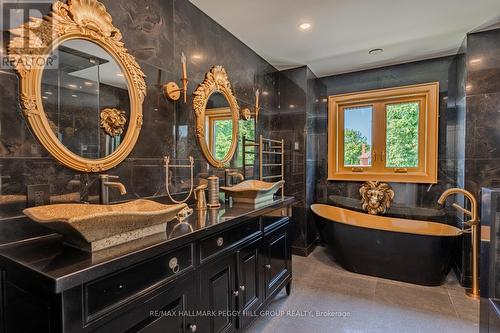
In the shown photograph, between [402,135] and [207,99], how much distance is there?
2786mm

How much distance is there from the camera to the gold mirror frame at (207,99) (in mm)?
2131

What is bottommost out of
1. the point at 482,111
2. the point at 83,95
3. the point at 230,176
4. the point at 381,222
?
the point at 381,222

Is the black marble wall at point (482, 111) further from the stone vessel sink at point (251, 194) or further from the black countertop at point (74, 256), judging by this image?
the black countertop at point (74, 256)

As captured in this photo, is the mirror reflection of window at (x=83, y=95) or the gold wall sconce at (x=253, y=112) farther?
the gold wall sconce at (x=253, y=112)

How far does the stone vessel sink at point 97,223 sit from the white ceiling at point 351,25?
180cm

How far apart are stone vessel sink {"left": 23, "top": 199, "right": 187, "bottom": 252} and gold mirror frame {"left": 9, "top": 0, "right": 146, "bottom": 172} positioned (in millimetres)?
253

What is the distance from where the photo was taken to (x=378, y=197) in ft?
11.4

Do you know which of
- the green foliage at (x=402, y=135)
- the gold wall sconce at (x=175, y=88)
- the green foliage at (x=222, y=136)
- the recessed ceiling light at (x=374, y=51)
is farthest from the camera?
the green foliage at (x=402, y=135)

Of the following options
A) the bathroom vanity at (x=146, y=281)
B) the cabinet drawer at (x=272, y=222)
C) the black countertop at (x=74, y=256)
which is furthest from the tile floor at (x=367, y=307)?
the black countertop at (x=74, y=256)

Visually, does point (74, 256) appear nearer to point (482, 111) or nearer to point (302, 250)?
point (302, 250)

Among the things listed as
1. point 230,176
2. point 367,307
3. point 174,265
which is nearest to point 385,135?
point 367,307

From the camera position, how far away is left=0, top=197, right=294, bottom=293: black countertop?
83 cm

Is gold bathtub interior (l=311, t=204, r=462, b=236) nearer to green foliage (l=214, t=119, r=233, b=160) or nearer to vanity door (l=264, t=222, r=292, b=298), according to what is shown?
vanity door (l=264, t=222, r=292, b=298)

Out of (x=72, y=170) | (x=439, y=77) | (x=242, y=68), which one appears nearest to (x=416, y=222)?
(x=439, y=77)
